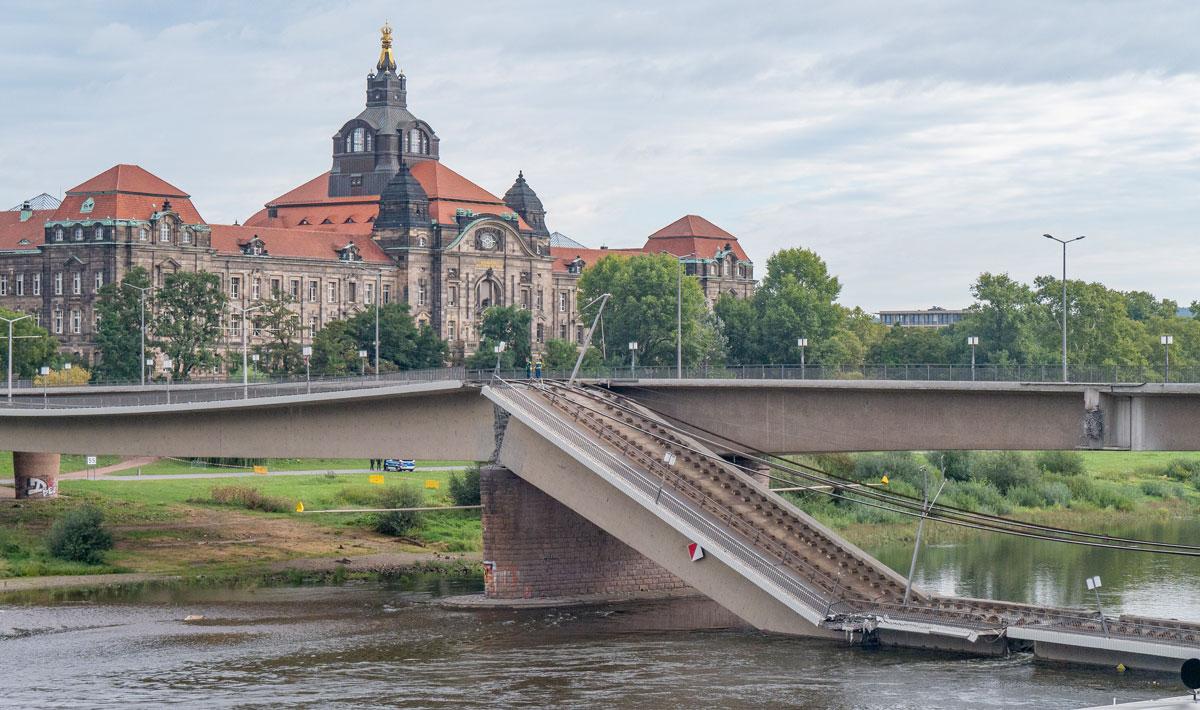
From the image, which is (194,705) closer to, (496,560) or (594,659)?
(594,659)

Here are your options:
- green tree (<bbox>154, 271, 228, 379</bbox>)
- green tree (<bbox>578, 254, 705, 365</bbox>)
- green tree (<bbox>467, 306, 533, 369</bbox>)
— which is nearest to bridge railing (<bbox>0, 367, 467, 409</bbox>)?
green tree (<bbox>154, 271, 228, 379</bbox>)

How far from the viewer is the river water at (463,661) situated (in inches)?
1906

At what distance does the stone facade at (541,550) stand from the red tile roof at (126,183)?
118 metres

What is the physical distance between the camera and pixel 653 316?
168m

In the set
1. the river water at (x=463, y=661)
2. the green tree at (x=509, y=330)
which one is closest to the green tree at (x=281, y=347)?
the green tree at (x=509, y=330)

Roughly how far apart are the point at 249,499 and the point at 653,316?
7777cm

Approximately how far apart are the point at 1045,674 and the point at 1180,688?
3926 millimetres

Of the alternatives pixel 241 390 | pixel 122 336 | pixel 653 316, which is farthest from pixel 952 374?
pixel 653 316

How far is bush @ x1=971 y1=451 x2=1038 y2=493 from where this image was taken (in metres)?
104

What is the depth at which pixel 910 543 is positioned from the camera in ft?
285

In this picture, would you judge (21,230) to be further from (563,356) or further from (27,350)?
(563,356)

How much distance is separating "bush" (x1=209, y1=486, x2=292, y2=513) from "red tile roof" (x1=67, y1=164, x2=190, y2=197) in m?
87.0

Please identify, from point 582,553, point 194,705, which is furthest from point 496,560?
point 194,705

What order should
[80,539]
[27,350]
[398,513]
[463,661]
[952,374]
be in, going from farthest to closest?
[27,350]
[398,513]
[80,539]
[952,374]
[463,661]
